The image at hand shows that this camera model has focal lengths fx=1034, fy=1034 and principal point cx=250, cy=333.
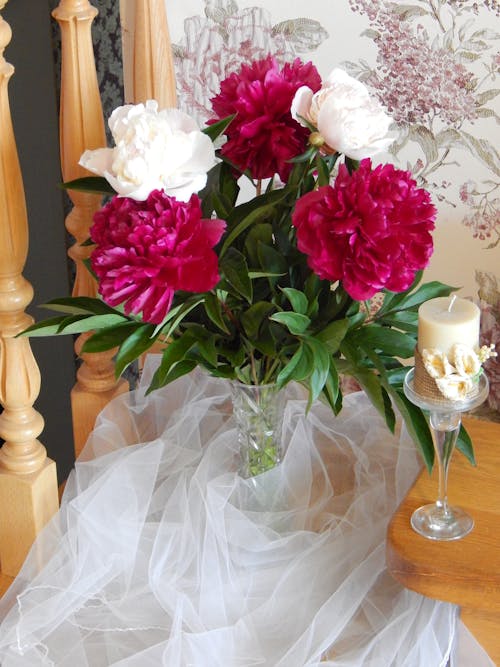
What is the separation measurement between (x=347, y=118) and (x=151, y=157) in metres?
0.17

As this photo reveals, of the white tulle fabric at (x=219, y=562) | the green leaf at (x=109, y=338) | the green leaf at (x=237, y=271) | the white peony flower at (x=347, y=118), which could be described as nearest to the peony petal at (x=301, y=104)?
the white peony flower at (x=347, y=118)

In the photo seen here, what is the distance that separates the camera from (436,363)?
84 cm

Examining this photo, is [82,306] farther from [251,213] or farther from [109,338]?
[251,213]

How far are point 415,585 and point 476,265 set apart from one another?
0.51 m

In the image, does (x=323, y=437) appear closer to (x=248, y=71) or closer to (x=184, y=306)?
(x=184, y=306)

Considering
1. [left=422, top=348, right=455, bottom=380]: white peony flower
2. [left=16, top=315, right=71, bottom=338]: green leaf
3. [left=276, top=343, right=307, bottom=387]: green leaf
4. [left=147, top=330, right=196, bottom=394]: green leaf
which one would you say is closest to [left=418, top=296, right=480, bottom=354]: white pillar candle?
[left=422, top=348, right=455, bottom=380]: white peony flower

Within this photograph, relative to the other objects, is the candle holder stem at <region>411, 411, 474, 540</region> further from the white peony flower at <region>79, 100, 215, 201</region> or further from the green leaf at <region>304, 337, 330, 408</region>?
the white peony flower at <region>79, 100, 215, 201</region>

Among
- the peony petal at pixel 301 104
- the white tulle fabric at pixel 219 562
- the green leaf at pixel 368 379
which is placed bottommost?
the white tulle fabric at pixel 219 562

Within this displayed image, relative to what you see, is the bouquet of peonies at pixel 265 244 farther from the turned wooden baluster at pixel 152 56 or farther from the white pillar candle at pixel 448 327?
the turned wooden baluster at pixel 152 56

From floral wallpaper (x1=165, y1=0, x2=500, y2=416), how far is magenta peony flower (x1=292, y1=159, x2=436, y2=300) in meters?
0.40

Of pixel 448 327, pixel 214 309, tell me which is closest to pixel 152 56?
pixel 214 309

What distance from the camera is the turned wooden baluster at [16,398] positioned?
97cm

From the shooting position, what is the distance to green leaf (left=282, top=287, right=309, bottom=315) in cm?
90

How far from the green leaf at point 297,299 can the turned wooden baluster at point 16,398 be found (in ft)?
0.89
